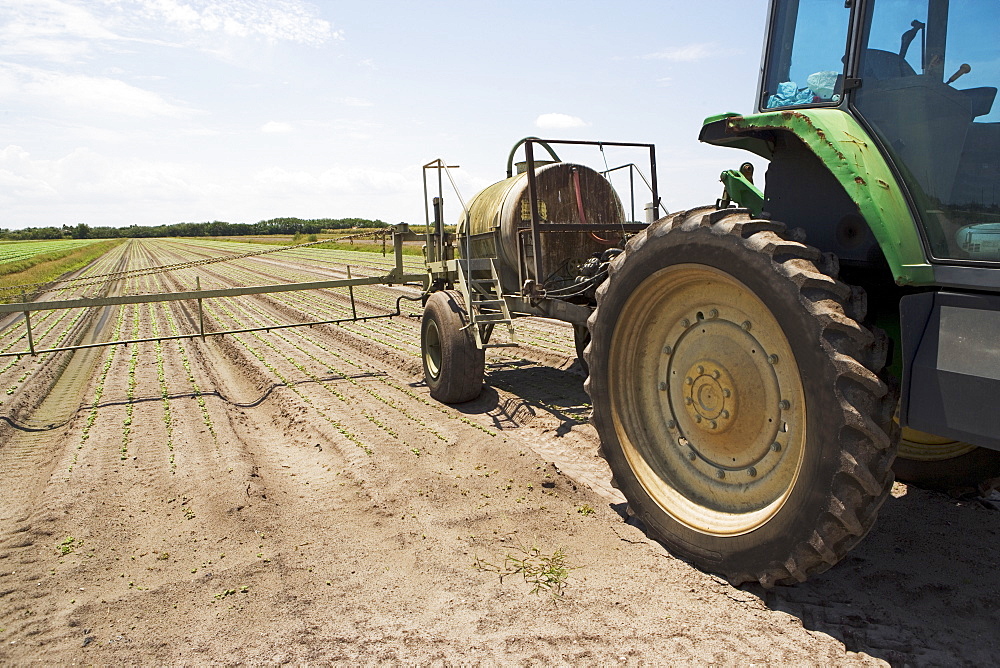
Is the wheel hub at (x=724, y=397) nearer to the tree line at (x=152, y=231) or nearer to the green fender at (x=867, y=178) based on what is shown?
the green fender at (x=867, y=178)

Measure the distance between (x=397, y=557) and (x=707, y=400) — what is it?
172 centimetres

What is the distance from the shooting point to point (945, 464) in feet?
11.6

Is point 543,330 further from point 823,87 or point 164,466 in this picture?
point 823,87

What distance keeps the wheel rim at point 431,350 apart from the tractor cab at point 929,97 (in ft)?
15.6

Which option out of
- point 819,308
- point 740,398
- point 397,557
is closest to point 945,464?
point 740,398

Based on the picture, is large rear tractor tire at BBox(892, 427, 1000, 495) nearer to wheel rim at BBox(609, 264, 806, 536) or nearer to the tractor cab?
wheel rim at BBox(609, 264, 806, 536)

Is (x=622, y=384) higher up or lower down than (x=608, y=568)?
higher up

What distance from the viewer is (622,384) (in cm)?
339

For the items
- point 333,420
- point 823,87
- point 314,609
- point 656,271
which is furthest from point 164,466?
point 823,87

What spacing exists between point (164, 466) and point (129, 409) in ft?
7.36

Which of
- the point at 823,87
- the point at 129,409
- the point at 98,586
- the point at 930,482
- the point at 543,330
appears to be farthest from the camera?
the point at 543,330

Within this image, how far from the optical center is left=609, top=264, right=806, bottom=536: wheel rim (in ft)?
8.89

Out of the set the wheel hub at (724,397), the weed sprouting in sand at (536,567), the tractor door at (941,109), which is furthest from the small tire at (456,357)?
the tractor door at (941,109)

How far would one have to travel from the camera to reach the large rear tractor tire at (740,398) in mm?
2299
